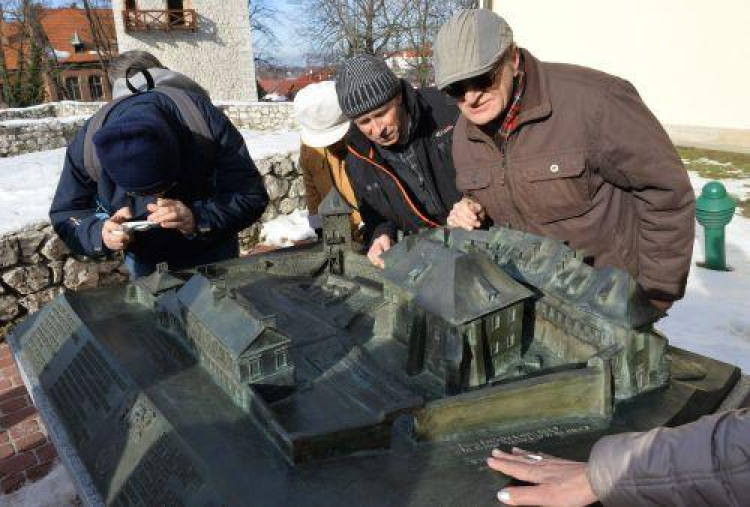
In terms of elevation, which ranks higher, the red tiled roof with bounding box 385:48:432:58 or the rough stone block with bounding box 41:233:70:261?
the red tiled roof with bounding box 385:48:432:58

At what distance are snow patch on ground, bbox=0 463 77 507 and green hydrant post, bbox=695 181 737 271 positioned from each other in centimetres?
613

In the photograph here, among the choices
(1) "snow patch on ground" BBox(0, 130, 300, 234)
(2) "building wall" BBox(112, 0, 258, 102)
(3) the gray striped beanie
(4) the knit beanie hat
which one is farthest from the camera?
(2) "building wall" BBox(112, 0, 258, 102)

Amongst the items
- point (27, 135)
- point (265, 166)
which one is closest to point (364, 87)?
point (265, 166)

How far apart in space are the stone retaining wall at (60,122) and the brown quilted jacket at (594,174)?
1394cm

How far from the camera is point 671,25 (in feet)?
47.8

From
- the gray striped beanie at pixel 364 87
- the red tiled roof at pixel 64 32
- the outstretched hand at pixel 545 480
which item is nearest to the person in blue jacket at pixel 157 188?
the gray striped beanie at pixel 364 87

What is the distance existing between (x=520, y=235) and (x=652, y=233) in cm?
53

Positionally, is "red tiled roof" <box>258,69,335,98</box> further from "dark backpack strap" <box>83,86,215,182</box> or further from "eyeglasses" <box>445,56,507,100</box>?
"eyeglasses" <box>445,56,507,100</box>

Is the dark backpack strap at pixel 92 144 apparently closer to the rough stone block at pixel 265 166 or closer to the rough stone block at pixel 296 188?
the rough stone block at pixel 265 166

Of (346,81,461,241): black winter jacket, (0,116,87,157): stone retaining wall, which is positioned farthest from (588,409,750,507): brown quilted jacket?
(0,116,87,157): stone retaining wall

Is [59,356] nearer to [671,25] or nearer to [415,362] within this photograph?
[415,362]

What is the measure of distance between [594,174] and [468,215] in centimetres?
57

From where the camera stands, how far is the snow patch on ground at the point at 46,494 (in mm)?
3506

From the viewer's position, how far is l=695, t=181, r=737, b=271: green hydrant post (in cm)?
638
